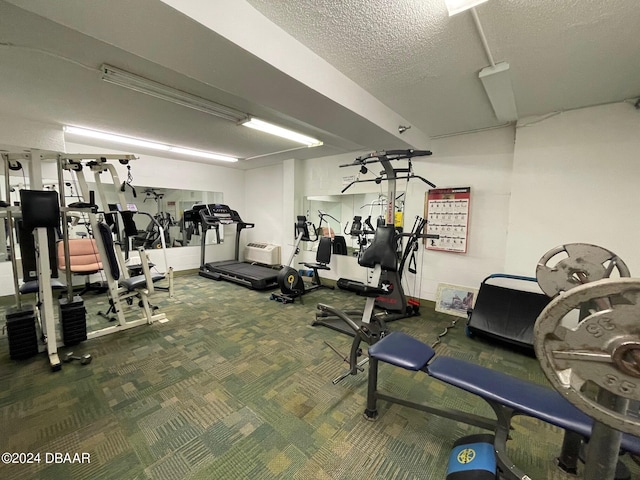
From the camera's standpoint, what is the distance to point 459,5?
1.43m

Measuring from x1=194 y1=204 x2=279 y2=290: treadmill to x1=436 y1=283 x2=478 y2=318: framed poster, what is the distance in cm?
301

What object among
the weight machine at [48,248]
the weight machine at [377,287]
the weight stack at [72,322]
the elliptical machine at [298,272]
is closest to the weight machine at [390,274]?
the weight machine at [377,287]

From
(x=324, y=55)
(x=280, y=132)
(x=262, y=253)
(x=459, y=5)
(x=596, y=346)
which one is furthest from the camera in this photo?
(x=262, y=253)

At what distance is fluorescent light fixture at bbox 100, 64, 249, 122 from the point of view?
7.19ft

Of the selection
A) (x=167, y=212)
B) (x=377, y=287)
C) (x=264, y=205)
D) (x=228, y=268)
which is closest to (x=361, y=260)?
(x=377, y=287)

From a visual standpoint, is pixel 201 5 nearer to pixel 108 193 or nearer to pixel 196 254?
pixel 108 193

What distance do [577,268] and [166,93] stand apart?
144 inches

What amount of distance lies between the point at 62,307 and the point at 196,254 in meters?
3.63

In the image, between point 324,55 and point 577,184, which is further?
point 577,184

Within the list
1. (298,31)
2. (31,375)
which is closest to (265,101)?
(298,31)

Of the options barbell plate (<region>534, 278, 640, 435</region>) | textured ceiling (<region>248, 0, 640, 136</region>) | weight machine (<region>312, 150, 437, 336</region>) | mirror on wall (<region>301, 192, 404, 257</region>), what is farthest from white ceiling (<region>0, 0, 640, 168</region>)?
mirror on wall (<region>301, 192, 404, 257</region>)

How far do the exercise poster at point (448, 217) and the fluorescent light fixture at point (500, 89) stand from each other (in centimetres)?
107

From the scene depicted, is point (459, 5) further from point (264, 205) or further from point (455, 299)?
point (264, 205)

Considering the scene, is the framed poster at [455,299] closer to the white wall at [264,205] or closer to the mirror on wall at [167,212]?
the white wall at [264,205]
